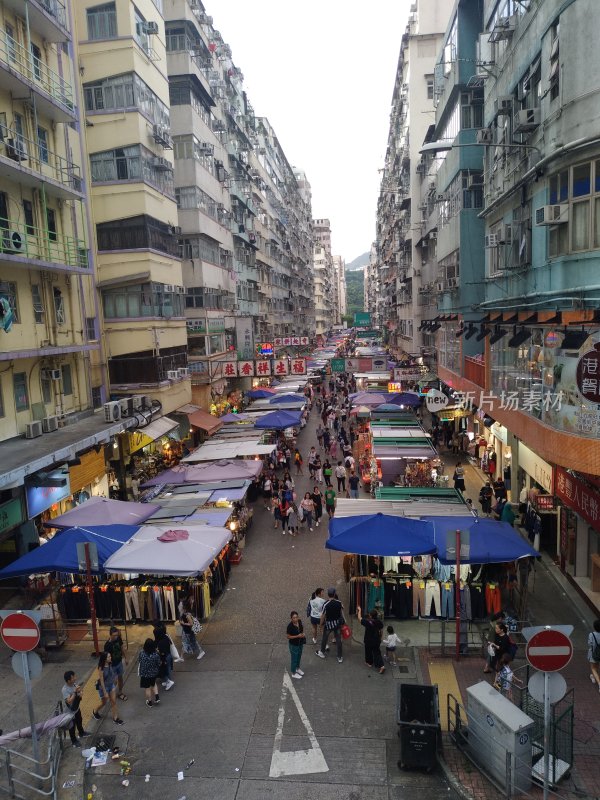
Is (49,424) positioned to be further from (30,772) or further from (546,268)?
(546,268)

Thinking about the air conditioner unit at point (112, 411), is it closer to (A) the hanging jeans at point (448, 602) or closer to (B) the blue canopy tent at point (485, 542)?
(B) the blue canopy tent at point (485, 542)

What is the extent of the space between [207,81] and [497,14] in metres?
22.7

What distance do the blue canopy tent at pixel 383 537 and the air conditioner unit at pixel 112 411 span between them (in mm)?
10308

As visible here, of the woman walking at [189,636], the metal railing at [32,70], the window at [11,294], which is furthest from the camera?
the window at [11,294]

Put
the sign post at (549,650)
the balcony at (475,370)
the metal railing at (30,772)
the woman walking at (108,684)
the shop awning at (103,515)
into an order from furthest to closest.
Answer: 1. the balcony at (475,370)
2. the shop awning at (103,515)
3. the woman walking at (108,684)
4. the metal railing at (30,772)
5. the sign post at (549,650)

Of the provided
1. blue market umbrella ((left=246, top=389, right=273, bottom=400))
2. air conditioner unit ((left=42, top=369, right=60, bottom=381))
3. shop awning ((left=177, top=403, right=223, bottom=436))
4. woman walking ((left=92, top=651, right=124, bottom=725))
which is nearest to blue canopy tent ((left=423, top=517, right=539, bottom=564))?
woman walking ((left=92, top=651, right=124, bottom=725))

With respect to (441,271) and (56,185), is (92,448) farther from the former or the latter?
(441,271)

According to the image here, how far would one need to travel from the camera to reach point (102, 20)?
944 inches

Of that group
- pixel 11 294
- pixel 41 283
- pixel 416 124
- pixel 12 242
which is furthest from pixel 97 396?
pixel 416 124

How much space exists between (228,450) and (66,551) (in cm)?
1028

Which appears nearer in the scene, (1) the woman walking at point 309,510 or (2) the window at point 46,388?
(2) the window at point 46,388

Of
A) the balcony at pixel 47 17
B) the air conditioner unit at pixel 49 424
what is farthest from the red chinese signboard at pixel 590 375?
the balcony at pixel 47 17

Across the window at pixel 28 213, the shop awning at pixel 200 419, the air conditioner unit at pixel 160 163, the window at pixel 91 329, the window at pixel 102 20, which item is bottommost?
the shop awning at pixel 200 419

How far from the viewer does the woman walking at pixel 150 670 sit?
10.6 meters
